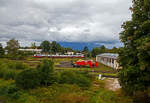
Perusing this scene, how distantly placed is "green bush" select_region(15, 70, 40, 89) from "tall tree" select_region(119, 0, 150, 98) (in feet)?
27.6

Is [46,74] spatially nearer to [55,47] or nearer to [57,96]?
[57,96]

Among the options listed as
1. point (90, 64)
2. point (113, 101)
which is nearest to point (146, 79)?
point (113, 101)

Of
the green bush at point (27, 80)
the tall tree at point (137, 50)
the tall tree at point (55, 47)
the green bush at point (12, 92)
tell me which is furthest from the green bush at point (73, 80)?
the tall tree at point (55, 47)

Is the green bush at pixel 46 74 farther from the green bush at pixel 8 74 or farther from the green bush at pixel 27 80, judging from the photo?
the green bush at pixel 8 74

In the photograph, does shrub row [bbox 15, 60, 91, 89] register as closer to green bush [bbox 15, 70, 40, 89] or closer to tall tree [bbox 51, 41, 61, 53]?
green bush [bbox 15, 70, 40, 89]

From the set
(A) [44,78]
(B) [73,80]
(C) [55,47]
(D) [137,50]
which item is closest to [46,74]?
(A) [44,78]

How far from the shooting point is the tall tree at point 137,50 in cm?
591

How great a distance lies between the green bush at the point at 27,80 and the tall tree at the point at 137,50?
8398 millimetres

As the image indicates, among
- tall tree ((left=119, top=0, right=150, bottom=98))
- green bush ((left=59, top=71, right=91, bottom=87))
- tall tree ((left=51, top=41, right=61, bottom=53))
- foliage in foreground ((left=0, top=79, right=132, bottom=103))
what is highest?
tall tree ((left=51, top=41, right=61, bottom=53))

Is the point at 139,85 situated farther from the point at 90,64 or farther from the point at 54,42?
the point at 54,42

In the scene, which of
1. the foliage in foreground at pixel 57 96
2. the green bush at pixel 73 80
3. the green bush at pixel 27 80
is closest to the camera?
the foliage in foreground at pixel 57 96

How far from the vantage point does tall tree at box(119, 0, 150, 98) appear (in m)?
5.91

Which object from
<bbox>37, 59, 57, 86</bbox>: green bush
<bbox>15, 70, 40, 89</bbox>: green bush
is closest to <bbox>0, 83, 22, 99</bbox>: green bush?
<bbox>15, 70, 40, 89</bbox>: green bush

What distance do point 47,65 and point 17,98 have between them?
4.43 m
